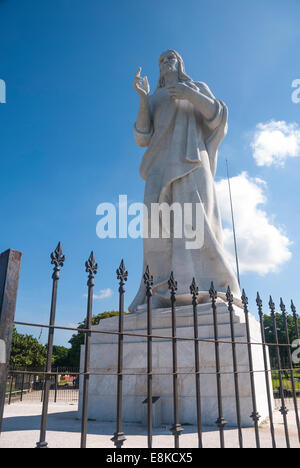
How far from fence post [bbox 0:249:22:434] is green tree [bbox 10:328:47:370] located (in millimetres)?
26707

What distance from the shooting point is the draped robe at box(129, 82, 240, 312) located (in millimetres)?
7727

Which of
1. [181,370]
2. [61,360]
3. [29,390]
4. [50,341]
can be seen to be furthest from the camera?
[61,360]

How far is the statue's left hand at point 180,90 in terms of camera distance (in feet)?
28.3

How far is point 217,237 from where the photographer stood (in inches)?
325

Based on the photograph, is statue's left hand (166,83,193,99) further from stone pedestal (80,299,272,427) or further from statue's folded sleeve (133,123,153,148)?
stone pedestal (80,299,272,427)

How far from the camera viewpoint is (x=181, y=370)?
589cm

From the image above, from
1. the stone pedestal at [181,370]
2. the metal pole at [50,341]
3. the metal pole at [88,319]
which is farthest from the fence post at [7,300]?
the stone pedestal at [181,370]

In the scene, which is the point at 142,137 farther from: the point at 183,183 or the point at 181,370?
the point at 181,370

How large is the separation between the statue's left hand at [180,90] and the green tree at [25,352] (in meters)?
23.7

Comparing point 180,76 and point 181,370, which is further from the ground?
point 180,76

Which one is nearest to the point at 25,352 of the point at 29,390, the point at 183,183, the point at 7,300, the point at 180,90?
the point at 29,390

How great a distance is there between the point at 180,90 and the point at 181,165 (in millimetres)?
1890
